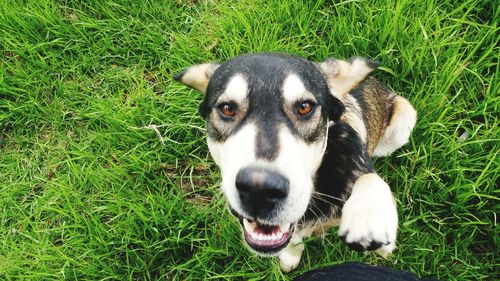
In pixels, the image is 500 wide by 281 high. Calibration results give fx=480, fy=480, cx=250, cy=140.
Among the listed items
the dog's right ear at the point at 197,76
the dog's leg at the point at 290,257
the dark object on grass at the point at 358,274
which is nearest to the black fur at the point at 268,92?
the dog's right ear at the point at 197,76

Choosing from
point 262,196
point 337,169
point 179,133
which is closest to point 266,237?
point 262,196

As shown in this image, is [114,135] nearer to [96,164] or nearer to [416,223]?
[96,164]

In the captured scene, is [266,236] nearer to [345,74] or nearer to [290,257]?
[290,257]

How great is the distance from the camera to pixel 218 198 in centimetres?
361

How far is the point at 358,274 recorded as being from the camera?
2525 millimetres

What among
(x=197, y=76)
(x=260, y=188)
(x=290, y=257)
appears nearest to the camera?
(x=260, y=188)

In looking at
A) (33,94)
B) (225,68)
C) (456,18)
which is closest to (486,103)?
(456,18)

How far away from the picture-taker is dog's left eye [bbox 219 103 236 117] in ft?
8.17

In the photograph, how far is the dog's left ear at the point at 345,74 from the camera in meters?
2.84

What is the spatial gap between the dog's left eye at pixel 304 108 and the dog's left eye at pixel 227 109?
1.11ft

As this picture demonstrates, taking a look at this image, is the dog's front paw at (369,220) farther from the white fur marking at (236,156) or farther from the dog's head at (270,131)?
the white fur marking at (236,156)

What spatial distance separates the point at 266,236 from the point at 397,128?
1.45 meters

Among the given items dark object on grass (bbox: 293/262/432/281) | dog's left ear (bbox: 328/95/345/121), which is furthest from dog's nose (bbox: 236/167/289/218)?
dog's left ear (bbox: 328/95/345/121)

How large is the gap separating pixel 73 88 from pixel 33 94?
1.09 feet
